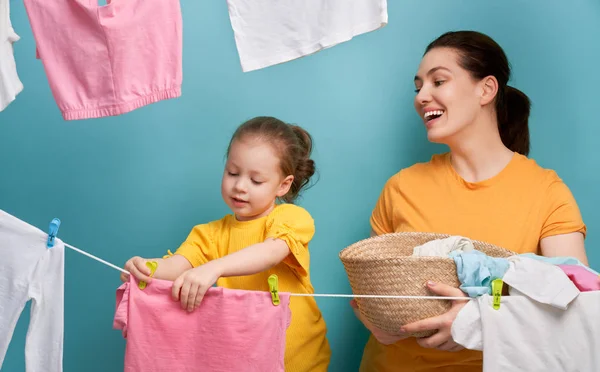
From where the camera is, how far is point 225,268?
160cm

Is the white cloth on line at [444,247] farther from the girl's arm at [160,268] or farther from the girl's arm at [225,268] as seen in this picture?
the girl's arm at [160,268]

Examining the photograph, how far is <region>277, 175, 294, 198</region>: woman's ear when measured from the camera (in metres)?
1.90

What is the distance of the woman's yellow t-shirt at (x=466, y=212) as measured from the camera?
189cm

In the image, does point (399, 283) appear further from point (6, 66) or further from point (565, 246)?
point (6, 66)

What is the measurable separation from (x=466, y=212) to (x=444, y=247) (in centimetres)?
29

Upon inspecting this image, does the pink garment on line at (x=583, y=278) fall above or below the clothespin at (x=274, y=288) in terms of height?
below

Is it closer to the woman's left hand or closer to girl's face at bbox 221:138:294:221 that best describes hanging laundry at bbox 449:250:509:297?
the woman's left hand

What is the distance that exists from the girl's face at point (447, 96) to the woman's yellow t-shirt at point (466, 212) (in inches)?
5.6

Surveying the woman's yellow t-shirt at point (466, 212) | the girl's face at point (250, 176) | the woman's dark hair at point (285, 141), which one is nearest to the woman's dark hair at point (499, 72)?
the woman's yellow t-shirt at point (466, 212)

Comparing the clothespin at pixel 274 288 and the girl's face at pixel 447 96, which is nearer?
the clothespin at pixel 274 288

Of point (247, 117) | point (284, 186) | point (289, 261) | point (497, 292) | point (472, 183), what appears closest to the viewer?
point (497, 292)

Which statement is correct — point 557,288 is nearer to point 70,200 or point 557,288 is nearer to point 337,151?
point 337,151

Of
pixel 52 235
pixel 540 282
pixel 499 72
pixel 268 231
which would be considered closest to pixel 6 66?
pixel 52 235

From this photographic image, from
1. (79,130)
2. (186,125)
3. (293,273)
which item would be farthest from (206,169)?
(293,273)
